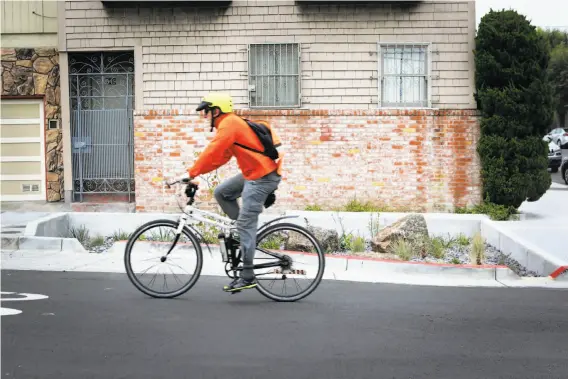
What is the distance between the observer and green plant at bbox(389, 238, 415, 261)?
11203 mm

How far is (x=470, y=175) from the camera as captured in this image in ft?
50.5

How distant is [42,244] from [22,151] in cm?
563

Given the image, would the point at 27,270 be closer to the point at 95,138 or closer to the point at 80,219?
the point at 80,219

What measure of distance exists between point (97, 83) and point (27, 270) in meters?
6.71

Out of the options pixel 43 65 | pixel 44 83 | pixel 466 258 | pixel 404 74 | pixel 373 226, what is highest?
pixel 43 65

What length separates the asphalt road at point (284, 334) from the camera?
5.64 m

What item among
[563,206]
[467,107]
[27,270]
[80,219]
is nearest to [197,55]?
[80,219]

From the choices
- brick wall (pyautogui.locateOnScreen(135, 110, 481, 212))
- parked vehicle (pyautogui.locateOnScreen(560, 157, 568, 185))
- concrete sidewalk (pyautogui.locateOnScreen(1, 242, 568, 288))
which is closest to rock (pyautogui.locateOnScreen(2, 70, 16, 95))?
brick wall (pyautogui.locateOnScreen(135, 110, 481, 212))

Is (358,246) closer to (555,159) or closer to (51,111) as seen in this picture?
(51,111)

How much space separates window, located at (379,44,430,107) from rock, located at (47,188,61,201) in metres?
6.61

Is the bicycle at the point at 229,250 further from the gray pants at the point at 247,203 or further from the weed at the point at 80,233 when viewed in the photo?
the weed at the point at 80,233

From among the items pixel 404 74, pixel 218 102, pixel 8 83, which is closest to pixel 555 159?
pixel 404 74

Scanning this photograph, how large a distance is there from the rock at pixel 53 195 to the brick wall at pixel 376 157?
101 inches

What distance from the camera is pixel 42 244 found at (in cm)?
1174
